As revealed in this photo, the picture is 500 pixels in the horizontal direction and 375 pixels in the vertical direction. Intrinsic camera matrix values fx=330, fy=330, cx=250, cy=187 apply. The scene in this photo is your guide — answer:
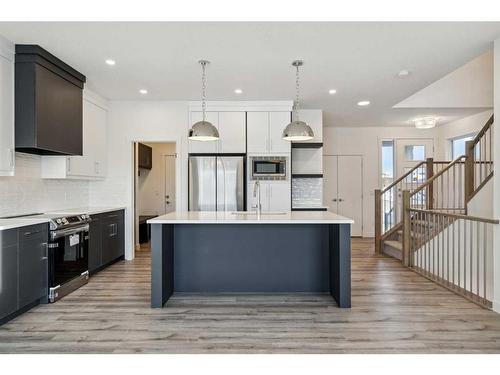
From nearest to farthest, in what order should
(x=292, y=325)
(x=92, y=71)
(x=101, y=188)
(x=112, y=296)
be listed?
(x=292, y=325) → (x=112, y=296) → (x=92, y=71) → (x=101, y=188)

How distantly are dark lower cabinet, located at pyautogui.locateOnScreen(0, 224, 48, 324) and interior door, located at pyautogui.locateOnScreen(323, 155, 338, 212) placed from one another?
19.1 feet

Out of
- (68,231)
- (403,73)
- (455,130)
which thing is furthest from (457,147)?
(68,231)

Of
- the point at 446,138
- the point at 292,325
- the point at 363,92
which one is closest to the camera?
the point at 292,325

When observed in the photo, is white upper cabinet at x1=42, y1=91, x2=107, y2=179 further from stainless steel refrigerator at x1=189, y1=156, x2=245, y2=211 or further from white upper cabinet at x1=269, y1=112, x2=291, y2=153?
white upper cabinet at x1=269, y1=112, x2=291, y2=153

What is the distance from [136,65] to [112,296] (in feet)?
8.70

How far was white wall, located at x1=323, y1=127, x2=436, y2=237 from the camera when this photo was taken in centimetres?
773

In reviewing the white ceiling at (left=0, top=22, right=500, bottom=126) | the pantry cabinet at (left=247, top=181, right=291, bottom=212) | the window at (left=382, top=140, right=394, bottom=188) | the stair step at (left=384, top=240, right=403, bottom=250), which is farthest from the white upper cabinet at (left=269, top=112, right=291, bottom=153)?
the window at (left=382, top=140, right=394, bottom=188)

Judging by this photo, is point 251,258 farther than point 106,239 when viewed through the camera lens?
No

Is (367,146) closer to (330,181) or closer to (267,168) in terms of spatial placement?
(330,181)

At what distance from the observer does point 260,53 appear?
3.51 metres

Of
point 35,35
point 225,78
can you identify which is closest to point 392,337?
point 225,78

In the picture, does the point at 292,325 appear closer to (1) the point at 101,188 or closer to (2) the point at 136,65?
(2) the point at 136,65

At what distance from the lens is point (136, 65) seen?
3861 millimetres

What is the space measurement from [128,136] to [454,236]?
5139mm
